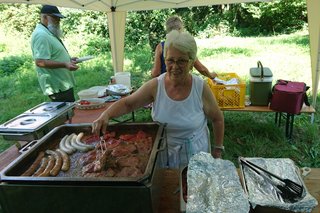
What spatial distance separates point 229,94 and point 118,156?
3138 millimetres

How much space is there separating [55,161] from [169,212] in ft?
2.27

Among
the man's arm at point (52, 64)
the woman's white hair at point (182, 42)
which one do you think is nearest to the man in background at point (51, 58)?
the man's arm at point (52, 64)

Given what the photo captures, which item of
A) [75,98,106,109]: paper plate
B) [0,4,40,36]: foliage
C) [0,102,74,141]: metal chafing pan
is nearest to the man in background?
[75,98,106,109]: paper plate

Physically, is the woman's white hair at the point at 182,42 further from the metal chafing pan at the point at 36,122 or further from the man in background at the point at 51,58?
the man in background at the point at 51,58

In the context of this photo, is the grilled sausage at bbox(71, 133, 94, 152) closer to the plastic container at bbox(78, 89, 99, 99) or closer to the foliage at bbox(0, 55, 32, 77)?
the plastic container at bbox(78, 89, 99, 99)

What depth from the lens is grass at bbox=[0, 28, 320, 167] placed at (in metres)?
4.34

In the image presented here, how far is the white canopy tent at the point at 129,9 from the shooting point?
439cm

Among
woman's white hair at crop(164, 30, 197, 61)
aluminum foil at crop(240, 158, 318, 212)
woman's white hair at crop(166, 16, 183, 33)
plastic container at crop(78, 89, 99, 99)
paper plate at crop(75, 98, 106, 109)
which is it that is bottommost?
aluminum foil at crop(240, 158, 318, 212)

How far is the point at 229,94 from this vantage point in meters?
4.36

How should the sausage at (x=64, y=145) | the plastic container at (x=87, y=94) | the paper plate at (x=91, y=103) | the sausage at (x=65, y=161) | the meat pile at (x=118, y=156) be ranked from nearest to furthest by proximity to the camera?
the meat pile at (x=118, y=156), the sausage at (x=65, y=161), the sausage at (x=64, y=145), the paper plate at (x=91, y=103), the plastic container at (x=87, y=94)

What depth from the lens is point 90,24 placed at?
12.6 metres

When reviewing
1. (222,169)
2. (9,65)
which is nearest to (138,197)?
(222,169)

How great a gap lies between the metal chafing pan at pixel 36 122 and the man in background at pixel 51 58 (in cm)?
122

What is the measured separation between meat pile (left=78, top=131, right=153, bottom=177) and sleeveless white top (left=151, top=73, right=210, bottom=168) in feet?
0.93
